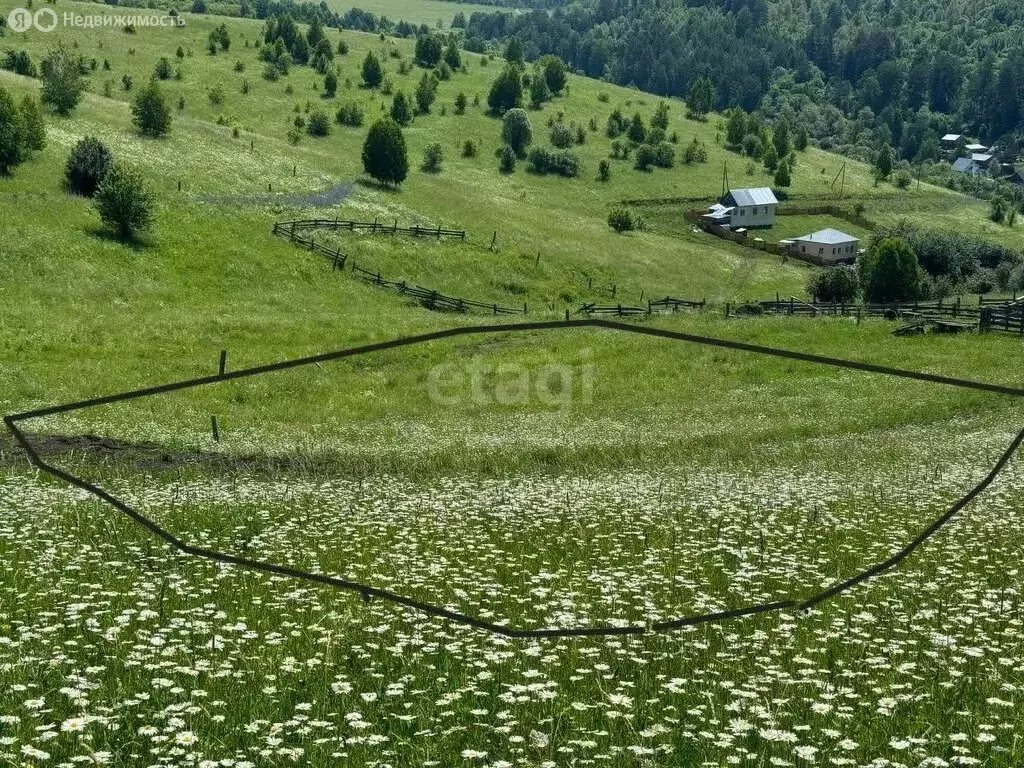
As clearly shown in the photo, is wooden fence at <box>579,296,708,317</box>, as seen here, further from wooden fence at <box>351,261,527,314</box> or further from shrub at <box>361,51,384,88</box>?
shrub at <box>361,51,384,88</box>

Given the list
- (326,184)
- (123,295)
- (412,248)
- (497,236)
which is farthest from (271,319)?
(326,184)

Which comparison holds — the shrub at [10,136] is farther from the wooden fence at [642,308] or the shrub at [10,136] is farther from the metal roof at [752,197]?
the metal roof at [752,197]

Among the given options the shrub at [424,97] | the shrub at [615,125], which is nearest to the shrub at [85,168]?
the shrub at [424,97]

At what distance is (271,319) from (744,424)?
36.5 metres

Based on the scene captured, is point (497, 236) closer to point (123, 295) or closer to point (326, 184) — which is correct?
point (326, 184)

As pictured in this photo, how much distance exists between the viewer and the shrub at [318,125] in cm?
15375

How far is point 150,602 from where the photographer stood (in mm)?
11984

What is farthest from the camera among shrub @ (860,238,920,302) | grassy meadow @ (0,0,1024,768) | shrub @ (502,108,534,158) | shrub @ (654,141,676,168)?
shrub @ (654,141,676,168)

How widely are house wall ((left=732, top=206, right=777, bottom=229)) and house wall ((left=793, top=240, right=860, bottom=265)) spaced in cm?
1327

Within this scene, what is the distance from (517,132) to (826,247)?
55847 mm

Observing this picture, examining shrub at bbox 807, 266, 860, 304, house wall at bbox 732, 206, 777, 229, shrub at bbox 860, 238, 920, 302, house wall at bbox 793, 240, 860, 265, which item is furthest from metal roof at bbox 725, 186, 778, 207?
shrub at bbox 860, 238, 920, 302

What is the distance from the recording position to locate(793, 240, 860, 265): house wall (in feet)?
466

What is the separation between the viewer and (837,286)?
95.7 meters

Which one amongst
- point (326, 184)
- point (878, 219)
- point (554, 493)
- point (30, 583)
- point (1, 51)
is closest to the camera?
point (30, 583)
